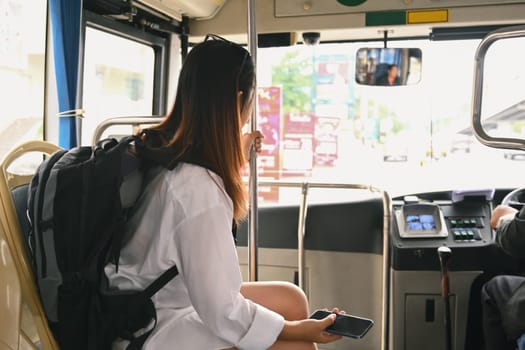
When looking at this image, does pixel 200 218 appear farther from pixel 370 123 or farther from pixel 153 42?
pixel 370 123

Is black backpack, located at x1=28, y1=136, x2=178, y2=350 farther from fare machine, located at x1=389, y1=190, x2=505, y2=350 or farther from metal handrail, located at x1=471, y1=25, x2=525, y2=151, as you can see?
fare machine, located at x1=389, y1=190, x2=505, y2=350

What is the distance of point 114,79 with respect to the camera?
8.97 feet

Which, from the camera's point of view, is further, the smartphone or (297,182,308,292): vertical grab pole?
(297,182,308,292): vertical grab pole

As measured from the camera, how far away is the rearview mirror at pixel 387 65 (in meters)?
2.80

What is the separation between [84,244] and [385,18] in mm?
1991

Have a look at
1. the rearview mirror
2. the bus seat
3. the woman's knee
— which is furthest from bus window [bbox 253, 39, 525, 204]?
the bus seat

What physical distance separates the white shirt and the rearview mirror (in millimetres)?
1623

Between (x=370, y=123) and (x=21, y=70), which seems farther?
(x=370, y=123)

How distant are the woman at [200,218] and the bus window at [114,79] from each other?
1203mm

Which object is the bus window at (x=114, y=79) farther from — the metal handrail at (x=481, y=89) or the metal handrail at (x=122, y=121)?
the metal handrail at (x=481, y=89)

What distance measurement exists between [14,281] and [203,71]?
2.29ft

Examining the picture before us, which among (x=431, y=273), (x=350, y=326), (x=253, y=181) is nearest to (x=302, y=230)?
(x=431, y=273)

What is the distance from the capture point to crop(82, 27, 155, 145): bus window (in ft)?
8.33

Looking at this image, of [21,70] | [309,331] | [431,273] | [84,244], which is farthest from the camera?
[431,273]
